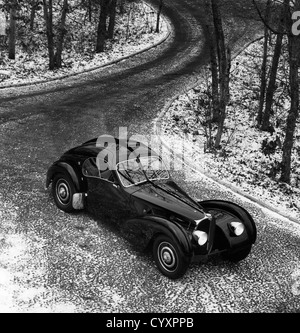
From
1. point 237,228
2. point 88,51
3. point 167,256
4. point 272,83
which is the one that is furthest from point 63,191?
point 88,51

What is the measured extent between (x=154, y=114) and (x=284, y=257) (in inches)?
390

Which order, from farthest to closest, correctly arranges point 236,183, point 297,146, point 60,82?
point 60,82 → point 297,146 → point 236,183

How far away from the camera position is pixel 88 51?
1005 inches

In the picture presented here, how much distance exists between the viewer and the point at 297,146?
1672 cm

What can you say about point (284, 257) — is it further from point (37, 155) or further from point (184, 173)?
point (37, 155)

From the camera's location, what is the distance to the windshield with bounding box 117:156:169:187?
339 inches

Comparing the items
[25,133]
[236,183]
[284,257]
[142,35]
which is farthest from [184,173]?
[142,35]

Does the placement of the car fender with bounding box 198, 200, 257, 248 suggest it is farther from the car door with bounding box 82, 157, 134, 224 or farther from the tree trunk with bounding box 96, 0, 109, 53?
the tree trunk with bounding box 96, 0, 109, 53

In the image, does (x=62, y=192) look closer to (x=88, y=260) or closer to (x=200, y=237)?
(x=88, y=260)

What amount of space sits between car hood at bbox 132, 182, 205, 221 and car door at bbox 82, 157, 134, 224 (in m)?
0.39

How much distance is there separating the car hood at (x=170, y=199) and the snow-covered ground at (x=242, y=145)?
13.1 ft

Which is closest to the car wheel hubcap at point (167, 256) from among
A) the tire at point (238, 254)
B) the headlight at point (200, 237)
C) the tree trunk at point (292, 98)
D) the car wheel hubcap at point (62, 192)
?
the headlight at point (200, 237)

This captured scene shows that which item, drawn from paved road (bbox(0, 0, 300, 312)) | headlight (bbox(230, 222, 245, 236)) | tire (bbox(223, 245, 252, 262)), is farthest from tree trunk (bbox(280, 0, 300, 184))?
headlight (bbox(230, 222, 245, 236))

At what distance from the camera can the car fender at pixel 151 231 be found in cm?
722
